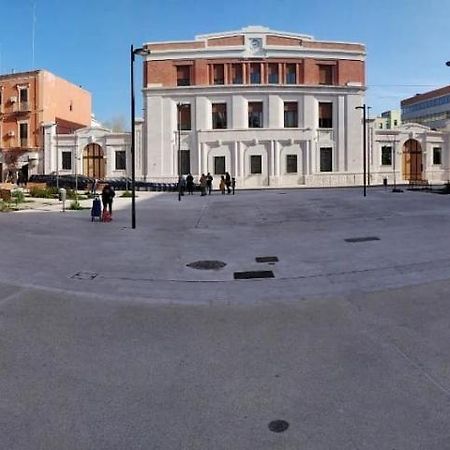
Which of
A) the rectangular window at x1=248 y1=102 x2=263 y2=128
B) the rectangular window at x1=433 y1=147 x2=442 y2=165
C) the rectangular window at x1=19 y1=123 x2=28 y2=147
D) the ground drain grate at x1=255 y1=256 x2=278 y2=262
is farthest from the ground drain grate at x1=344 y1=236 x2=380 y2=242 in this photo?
the rectangular window at x1=19 y1=123 x2=28 y2=147

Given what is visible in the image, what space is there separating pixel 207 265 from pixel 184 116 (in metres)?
43.4

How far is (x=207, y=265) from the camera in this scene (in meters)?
10.3

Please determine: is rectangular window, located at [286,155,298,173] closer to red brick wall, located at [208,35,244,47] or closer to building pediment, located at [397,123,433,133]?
red brick wall, located at [208,35,244,47]

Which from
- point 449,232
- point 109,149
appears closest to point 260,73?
point 109,149

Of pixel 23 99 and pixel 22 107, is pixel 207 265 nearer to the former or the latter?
pixel 22 107

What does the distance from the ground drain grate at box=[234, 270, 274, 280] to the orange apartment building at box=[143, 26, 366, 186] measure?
41.9 metres

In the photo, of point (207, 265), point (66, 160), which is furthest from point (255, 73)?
point (207, 265)

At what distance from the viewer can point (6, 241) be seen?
42.8 feet

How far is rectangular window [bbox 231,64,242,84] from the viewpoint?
50.9m

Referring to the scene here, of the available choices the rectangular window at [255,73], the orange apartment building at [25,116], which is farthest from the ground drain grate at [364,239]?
the orange apartment building at [25,116]

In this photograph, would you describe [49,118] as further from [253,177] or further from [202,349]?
[202,349]

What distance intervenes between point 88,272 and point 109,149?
44603mm

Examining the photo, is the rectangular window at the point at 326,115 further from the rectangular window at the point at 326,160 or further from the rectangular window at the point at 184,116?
the rectangular window at the point at 184,116

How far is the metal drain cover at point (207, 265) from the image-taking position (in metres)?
10.1
